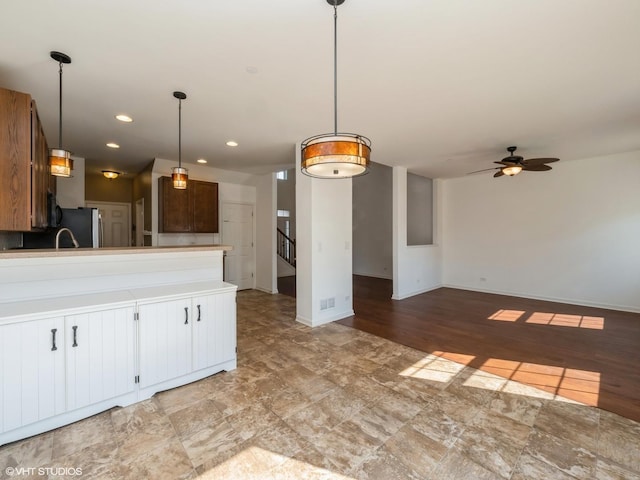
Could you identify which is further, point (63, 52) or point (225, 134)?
point (225, 134)

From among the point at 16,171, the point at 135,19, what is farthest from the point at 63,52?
the point at 16,171

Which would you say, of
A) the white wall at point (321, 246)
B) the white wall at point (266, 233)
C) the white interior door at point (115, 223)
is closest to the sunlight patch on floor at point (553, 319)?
the white wall at point (321, 246)

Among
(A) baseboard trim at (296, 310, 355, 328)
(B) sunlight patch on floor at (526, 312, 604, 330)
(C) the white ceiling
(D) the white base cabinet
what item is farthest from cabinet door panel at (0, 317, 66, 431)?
(B) sunlight patch on floor at (526, 312, 604, 330)

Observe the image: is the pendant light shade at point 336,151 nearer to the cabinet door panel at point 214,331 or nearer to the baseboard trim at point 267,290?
the cabinet door panel at point 214,331

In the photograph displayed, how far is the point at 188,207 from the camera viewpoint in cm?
565

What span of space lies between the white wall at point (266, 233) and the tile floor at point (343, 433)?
3.73 meters

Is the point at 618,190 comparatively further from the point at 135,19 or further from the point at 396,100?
the point at 135,19

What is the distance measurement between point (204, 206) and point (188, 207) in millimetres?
333

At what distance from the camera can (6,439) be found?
1904 mm

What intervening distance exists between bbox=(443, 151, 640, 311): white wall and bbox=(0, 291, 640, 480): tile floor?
14.1 feet

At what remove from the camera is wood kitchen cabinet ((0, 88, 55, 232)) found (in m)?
2.28

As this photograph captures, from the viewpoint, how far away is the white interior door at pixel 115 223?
7031 millimetres

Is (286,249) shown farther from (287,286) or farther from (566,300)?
(566,300)

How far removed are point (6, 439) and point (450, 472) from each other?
2896 millimetres
